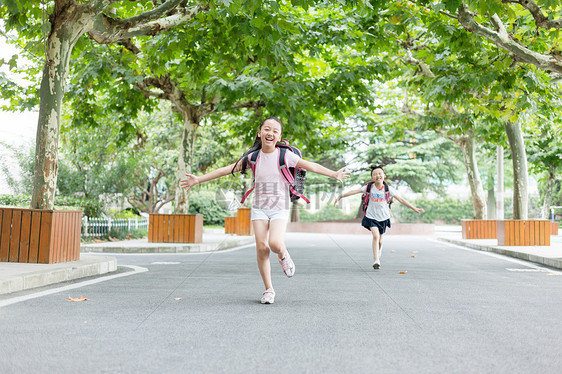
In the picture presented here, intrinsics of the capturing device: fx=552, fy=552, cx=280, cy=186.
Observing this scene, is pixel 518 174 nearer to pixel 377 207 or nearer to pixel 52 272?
pixel 377 207

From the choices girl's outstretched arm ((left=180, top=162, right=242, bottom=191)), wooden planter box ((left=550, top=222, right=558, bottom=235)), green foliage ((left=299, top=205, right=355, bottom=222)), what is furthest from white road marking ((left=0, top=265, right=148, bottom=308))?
green foliage ((left=299, top=205, right=355, bottom=222))

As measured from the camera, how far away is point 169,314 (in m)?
4.96

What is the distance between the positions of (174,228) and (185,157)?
7.24 feet

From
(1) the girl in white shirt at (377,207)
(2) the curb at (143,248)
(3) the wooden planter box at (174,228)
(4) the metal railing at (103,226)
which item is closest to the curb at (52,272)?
(1) the girl in white shirt at (377,207)

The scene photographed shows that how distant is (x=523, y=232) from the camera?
53.2ft

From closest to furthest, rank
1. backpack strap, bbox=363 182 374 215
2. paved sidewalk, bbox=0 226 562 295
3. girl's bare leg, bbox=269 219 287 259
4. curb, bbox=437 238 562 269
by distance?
girl's bare leg, bbox=269 219 287 259, paved sidewalk, bbox=0 226 562 295, backpack strap, bbox=363 182 374 215, curb, bbox=437 238 562 269

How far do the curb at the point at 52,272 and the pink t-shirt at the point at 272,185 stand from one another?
9.86 ft

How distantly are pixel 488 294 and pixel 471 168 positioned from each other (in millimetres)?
17003

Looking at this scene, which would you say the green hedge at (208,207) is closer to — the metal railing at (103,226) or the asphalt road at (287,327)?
the metal railing at (103,226)

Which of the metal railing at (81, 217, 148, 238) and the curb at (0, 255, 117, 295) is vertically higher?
the metal railing at (81, 217, 148, 238)

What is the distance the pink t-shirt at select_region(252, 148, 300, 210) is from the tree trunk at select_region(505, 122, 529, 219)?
511 inches

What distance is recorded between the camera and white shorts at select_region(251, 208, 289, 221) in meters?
5.69

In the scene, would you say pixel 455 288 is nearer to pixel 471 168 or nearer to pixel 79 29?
pixel 79 29

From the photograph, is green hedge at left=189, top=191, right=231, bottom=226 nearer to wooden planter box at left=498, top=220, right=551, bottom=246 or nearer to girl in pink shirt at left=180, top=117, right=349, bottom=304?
wooden planter box at left=498, top=220, right=551, bottom=246
